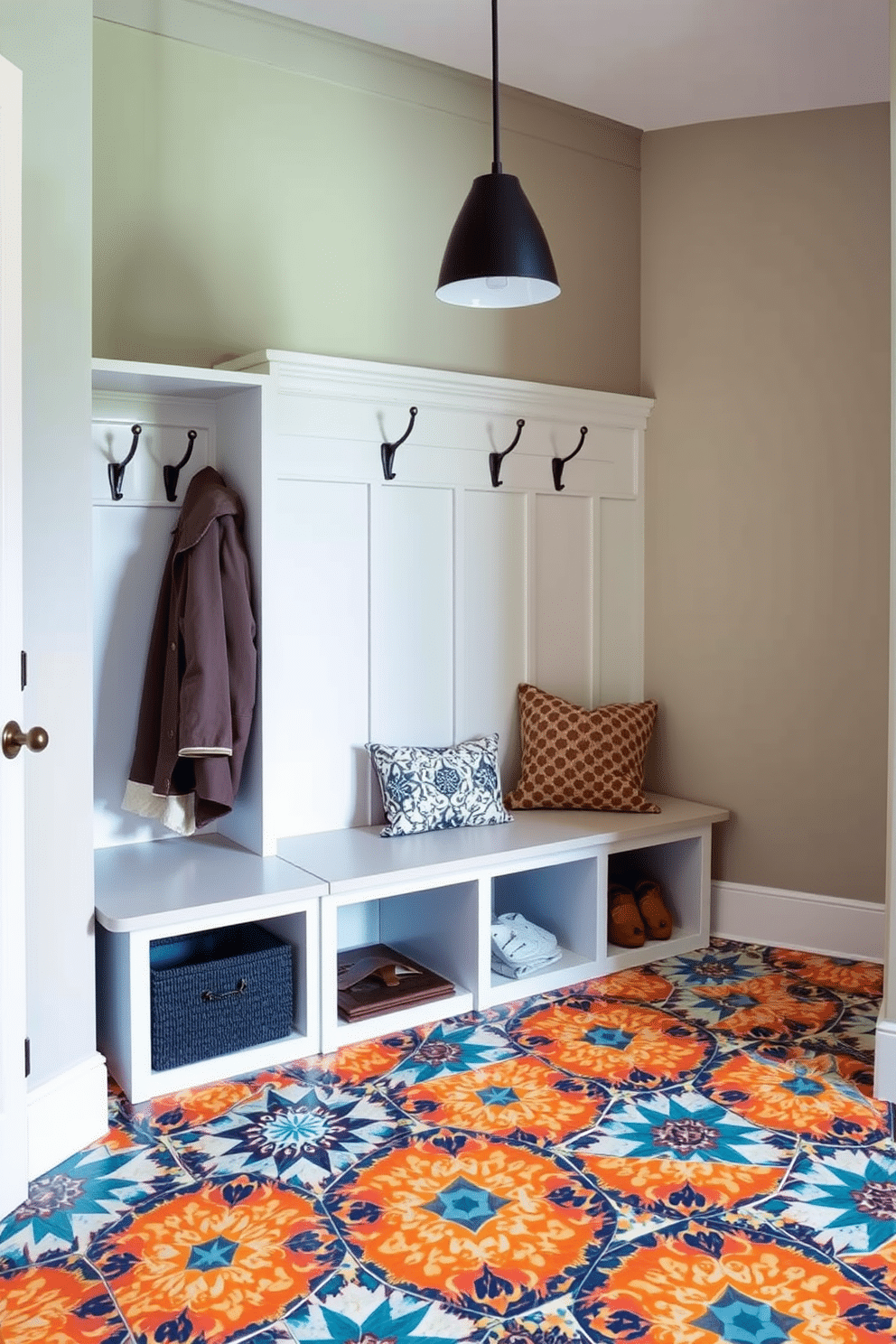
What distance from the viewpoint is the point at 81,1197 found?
2.27m

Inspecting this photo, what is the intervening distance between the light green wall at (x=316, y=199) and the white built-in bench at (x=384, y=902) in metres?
1.40

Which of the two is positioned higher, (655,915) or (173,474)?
(173,474)

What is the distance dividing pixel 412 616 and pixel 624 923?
1.15m

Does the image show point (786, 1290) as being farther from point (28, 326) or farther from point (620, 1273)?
point (28, 326)

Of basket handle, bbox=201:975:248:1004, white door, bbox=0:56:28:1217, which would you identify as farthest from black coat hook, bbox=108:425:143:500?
basket handle, bbox=201:975:248:1004

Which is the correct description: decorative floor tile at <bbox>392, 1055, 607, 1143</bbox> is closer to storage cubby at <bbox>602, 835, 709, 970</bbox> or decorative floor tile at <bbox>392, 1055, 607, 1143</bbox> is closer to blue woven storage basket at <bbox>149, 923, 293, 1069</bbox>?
blue woven storage basket at <bbox>149, 923, 293, 1069</bbox>

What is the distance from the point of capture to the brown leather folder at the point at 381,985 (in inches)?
120

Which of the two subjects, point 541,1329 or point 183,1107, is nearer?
point 541,1329

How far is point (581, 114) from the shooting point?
3.91m

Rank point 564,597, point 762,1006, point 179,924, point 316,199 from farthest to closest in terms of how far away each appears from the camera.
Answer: point 564,597 → point 316,199 → point 762,1006 → point 179,924

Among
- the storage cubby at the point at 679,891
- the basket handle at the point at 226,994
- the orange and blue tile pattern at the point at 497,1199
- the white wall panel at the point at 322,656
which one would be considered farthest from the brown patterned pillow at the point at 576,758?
the basket handle at the point at 226,994

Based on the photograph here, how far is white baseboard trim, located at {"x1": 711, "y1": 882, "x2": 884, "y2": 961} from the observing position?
3623mm

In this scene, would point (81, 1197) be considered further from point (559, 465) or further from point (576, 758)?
point (559, 465)

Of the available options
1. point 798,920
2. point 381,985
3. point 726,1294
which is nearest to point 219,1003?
point 381,985
